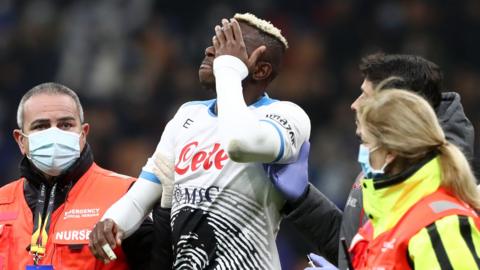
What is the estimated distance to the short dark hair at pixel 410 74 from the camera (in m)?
4.15

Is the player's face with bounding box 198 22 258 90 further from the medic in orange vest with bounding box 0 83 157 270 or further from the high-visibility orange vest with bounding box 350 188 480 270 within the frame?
the high-visibility orange vest with bounding box 350 188 480 270

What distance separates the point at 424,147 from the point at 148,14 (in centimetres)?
838

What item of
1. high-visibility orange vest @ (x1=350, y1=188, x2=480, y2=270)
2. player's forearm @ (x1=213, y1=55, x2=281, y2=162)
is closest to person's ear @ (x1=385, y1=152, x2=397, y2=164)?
high-visibility orange vest @ (x1=350, y1=188, x2=480, y2=270)

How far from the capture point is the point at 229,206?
174 inches

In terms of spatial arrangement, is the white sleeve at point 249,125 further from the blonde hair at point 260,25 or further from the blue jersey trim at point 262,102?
the blonde hair at point 260,25

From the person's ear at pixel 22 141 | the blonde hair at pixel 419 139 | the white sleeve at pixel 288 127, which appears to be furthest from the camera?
the person's ear at pixel 22 141

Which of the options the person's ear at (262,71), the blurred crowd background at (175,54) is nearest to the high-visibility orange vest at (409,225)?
the person's ear at (262,71)

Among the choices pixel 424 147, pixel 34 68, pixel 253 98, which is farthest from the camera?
pixel 34 68

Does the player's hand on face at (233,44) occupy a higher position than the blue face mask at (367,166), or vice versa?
the player's hand on face at (233,44)

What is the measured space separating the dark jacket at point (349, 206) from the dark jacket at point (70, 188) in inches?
24.6

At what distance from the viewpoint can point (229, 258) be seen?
4395 millimetres

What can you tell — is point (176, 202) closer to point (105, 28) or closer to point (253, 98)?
point (253, 98)

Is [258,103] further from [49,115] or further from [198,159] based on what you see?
[49,115]

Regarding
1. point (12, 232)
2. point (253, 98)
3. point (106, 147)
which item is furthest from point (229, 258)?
point (106, 147)
